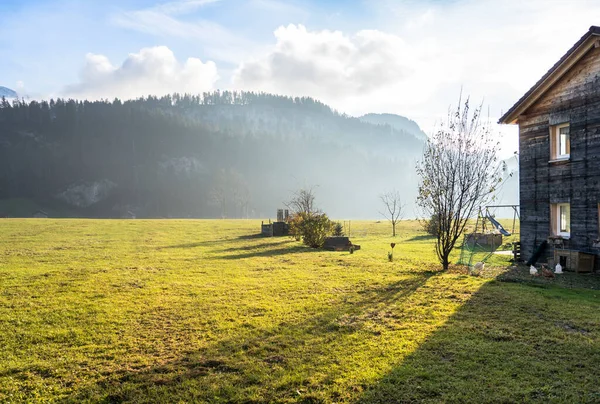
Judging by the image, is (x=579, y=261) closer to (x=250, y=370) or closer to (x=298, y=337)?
(x=298, y=337)

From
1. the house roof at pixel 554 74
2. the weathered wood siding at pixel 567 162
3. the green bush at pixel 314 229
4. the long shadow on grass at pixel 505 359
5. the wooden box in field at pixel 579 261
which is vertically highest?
the house roof at pixel 554 74

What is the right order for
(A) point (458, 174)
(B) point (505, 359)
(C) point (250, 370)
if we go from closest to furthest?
(C) point (250, 370), (B) point (505, 359), (A) point (458, 174)

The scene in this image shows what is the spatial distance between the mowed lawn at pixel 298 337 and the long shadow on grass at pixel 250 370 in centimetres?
3

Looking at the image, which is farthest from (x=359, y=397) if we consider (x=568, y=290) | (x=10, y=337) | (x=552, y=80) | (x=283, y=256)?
(x=552, y=80)

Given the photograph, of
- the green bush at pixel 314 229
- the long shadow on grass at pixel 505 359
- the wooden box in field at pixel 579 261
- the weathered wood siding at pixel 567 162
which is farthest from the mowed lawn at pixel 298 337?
the green bush at pixel 314 229

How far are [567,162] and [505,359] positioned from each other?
15144 millimetres

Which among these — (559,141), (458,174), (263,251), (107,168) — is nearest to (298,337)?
(458,174)

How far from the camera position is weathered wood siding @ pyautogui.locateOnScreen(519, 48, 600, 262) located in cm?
1700

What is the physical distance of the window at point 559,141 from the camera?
18703 millimetres

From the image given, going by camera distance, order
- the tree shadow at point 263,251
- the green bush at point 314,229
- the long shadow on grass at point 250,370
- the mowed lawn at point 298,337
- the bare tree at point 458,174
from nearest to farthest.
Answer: the long shadow on grass at point 250,370 < the mowed lawn at point 298,337 < the bare tree at point 458,174 < the tree shadow at point 263,251 < the green bush at point 314,229

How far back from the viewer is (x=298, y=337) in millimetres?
8266

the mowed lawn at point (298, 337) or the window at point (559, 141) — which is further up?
the window at point (559, 141)

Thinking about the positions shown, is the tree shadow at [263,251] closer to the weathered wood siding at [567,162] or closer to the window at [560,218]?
the weathered wood siding at [567,162]

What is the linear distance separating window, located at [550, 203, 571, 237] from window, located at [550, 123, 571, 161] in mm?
2442
